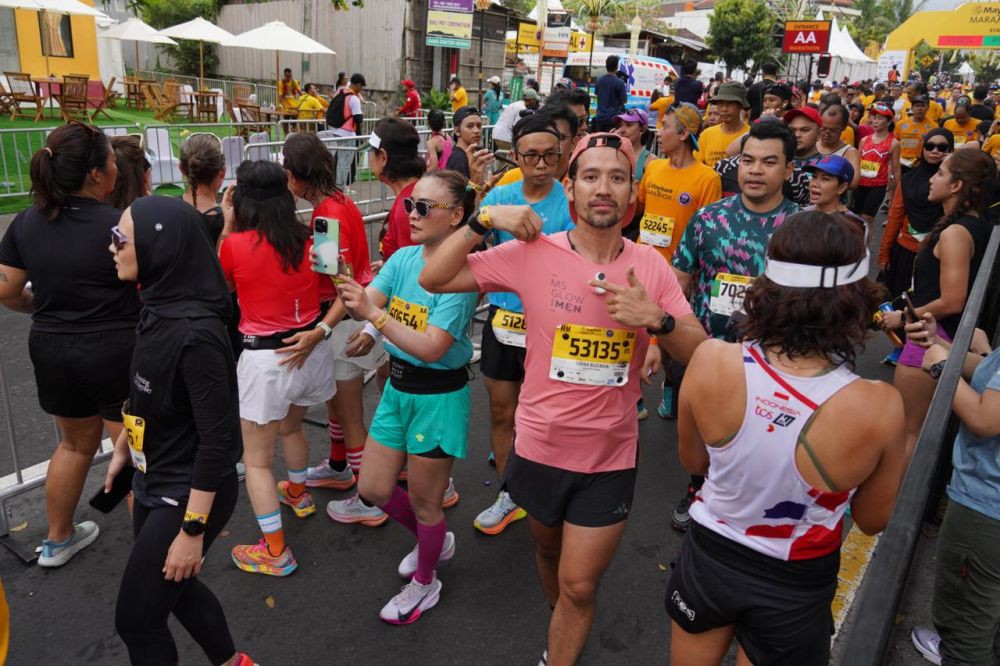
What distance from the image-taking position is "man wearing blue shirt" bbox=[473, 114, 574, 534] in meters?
3.72

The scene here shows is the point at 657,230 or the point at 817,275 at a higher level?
the point at 817,275

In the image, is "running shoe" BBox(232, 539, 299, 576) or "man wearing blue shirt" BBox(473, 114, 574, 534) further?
"man wearing blue shirt" BBox(473, 114, 574, 534)

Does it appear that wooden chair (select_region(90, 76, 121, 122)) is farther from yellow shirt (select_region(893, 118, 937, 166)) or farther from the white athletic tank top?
the white athletic tank top

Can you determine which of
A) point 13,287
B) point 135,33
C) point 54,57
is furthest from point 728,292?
point 54,57

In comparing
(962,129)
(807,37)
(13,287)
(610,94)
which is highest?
(807,37)

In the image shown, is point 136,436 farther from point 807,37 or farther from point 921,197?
point 807,37

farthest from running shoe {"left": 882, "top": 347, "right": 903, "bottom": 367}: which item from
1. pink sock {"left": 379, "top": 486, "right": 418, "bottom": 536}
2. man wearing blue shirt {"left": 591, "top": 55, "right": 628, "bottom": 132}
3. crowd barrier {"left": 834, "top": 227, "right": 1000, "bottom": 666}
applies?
man wearing blue shirt {"left": 591, "top": 55, "right": 628, "bottom": 132}

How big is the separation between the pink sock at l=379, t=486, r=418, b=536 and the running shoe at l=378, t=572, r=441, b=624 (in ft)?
→ 0.81

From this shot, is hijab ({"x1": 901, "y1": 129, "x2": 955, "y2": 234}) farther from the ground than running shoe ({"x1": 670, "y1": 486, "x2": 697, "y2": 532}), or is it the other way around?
hijab ({"x1": 901, "y1": 129, "x2": 955, "y2": 234})

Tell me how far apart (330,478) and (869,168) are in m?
7.94

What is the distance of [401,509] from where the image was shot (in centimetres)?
342

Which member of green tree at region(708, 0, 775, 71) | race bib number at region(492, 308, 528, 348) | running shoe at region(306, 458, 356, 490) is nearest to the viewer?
race bib number at region(492, 308, 528, 348)

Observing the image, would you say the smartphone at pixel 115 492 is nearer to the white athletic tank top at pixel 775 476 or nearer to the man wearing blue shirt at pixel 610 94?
the white athletic tank top at pixel 775 476

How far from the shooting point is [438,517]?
3.27 meters
